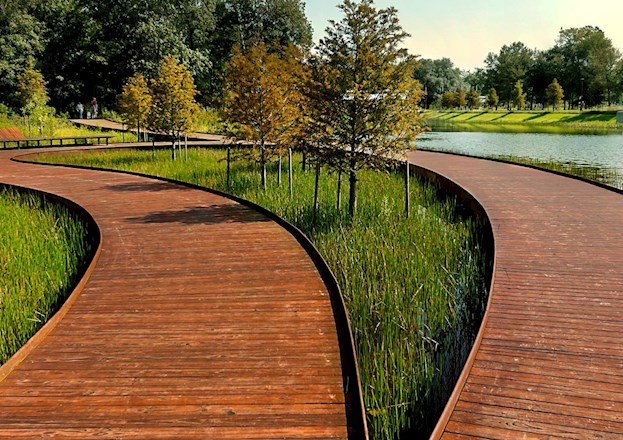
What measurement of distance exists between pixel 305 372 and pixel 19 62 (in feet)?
156

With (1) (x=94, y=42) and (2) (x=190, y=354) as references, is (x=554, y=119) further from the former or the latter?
(2) (x=190, y=354)

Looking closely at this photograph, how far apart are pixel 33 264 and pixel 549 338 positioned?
23.5 feet

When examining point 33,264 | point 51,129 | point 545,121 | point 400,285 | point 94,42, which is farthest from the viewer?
point 545,121

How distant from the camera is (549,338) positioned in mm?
5242

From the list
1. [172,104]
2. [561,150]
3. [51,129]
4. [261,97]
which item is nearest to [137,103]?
[172,104]

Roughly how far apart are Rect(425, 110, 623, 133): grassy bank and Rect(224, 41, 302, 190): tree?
38.4 meters

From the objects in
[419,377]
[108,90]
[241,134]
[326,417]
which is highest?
[108,90]

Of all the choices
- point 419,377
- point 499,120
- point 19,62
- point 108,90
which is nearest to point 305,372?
point 419,377

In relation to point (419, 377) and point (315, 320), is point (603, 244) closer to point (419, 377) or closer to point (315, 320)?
point (419, 377)

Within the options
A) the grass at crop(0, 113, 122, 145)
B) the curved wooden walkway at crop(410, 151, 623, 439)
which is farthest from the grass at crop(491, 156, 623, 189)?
the grass at crop(0, 113, 122, 145)

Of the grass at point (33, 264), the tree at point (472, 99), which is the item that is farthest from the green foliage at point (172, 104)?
the tree at point (472, 99)

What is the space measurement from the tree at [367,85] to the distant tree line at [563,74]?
199ft

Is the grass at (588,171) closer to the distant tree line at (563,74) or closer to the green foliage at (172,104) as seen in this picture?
the green foliage at (172,104)

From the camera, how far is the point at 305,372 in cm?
425
